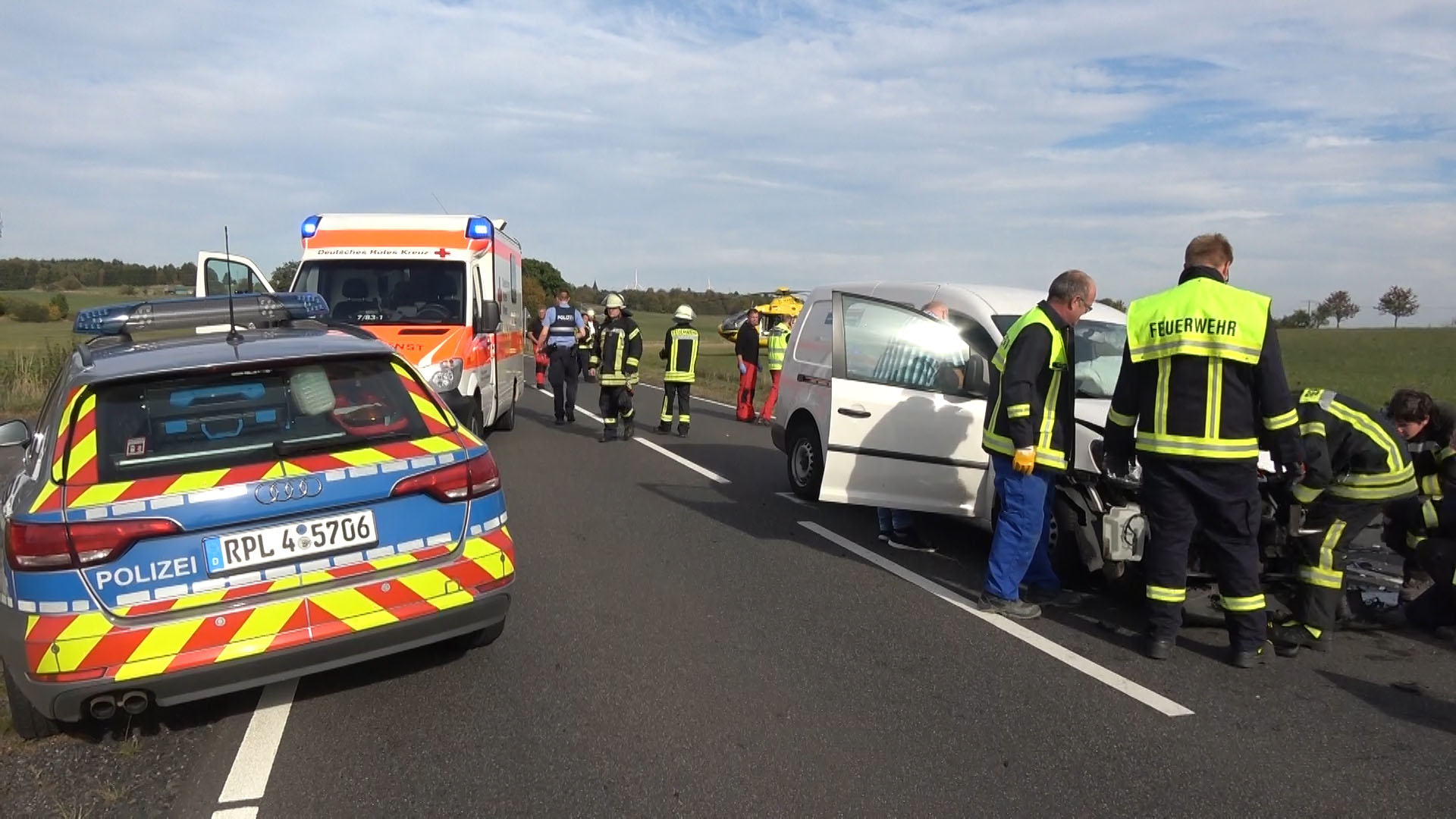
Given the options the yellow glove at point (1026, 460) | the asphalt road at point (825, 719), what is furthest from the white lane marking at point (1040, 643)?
the yellow glove at point (1026, 460)

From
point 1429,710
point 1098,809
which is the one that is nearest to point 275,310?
point 1098,809

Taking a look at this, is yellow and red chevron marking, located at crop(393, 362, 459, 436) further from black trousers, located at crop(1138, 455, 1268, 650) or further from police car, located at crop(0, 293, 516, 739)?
black trousers, located at crop(1138, 455, 1268, 650)

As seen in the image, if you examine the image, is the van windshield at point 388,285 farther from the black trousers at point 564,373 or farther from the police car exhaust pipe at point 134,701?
the police car exhaust pipe at point 134,701

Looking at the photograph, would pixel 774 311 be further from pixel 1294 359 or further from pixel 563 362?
pixel 1294 359

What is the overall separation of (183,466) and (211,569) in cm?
42

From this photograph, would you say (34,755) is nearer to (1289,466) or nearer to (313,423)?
(313,423)

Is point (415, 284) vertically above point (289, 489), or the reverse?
point (415, 284)

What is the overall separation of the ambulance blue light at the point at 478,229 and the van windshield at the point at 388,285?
50 centimetres

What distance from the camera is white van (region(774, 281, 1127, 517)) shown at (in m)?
6.67

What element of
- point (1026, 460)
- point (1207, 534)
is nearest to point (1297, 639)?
point (1207, 534)

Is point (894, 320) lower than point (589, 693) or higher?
higher

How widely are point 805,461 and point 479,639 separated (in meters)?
4.44

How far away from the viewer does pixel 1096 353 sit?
682 cm

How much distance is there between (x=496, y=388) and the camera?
11961 mm
